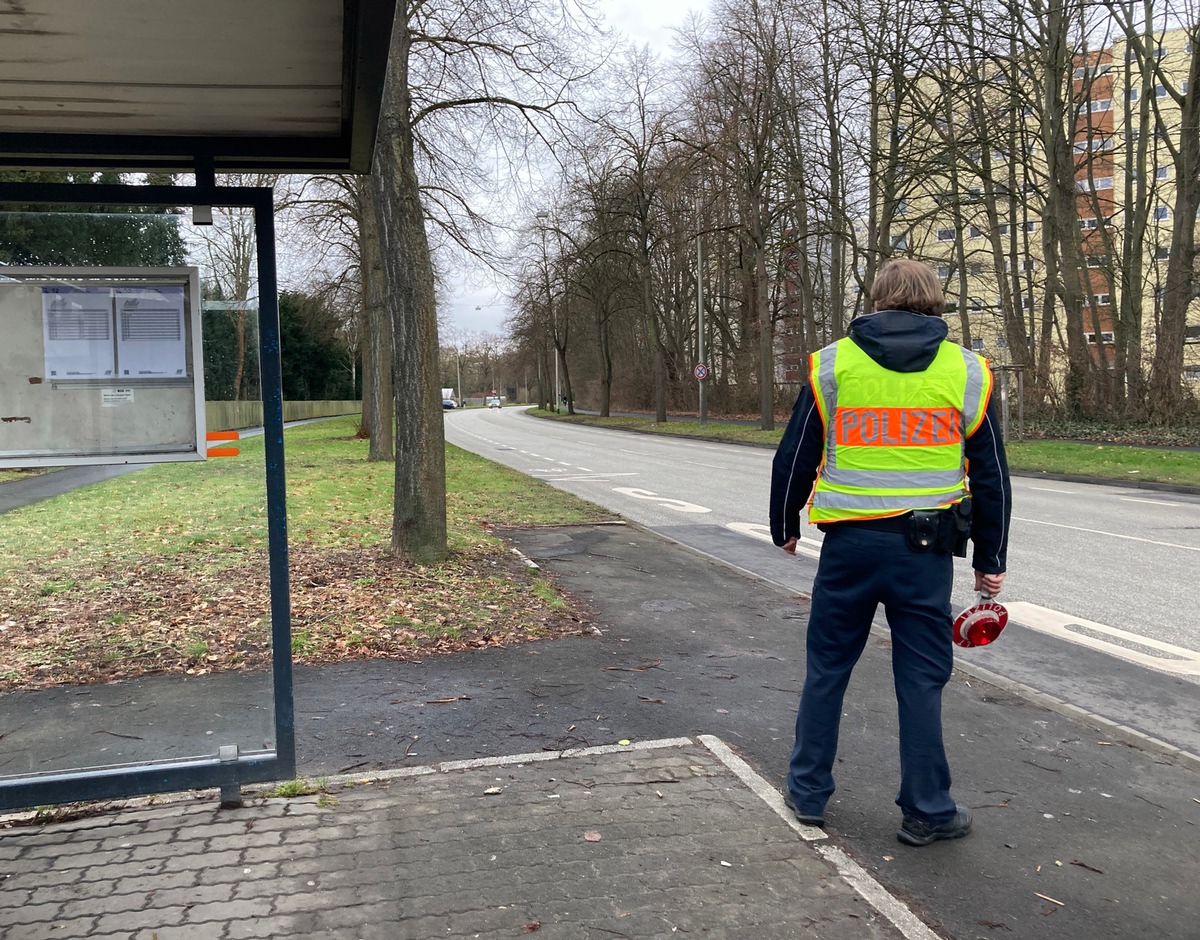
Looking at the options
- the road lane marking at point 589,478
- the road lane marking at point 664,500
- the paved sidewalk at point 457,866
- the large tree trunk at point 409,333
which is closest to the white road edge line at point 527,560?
the large tree trunk at point 409,333

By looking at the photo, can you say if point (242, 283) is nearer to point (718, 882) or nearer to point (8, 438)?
point (8, 438)

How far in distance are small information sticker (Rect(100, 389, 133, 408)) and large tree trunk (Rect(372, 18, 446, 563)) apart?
13.9 feet

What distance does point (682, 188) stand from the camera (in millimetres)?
33531

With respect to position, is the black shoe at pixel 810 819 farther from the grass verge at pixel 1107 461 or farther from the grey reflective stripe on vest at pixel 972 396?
the grass verge at pixel 1107 461

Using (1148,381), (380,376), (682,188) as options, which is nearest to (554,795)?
(380,376)

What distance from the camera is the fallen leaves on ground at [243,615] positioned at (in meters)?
5.63

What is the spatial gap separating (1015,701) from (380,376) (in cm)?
1753

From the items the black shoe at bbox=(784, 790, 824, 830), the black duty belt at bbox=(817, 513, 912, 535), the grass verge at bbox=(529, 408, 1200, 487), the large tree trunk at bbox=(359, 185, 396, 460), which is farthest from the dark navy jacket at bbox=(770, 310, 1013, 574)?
the large tree trunk at bbox=(359, 185, 396, 460)

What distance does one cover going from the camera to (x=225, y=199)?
3.73m

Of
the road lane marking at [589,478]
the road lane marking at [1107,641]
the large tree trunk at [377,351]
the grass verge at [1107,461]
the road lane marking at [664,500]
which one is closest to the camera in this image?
the road lane marking at [1107,641]

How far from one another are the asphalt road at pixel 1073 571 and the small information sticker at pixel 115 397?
4.83 m

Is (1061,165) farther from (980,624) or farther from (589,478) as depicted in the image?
(980,624)

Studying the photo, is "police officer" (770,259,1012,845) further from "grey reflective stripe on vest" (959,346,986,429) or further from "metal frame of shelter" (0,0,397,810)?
"metal frame of shelter" (0,0,397,810)

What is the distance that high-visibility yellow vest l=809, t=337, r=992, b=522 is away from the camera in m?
3.41
